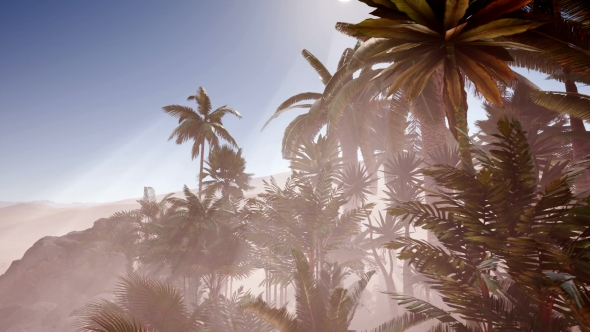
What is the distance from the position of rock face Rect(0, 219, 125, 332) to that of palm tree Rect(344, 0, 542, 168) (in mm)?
26642

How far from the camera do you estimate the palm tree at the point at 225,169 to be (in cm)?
1691

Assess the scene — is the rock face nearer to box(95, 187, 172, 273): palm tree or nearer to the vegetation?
box(95, 187, 172, 273): palm tree

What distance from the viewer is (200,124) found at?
19969 mm

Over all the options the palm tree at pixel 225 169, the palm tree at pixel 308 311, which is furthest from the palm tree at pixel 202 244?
the palm tree at pixel 308 311

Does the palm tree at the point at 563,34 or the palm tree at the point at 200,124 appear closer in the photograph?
the palm tree at the point at 563,34

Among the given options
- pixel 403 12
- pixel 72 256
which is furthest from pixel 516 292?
pixel 72 256

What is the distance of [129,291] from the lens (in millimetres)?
7473

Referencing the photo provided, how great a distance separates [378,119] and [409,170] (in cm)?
1003

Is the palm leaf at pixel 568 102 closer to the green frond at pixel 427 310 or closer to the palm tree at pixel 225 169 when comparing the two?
the green frond at pixel 427 310

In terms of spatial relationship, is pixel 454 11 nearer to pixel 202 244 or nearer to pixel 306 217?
pixel 306 217

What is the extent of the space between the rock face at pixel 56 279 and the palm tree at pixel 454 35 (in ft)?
87.4

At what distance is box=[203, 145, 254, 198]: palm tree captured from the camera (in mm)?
16906

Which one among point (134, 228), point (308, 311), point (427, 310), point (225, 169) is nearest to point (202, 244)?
point (225, 169)

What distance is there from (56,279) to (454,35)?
113ft
